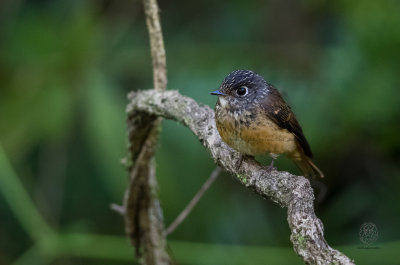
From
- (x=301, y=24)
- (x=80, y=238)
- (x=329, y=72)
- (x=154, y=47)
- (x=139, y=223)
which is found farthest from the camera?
(x=301, y=24)

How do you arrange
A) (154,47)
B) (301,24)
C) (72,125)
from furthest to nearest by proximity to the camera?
(301,24), (72,125), (154,47)

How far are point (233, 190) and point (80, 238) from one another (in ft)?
4.10

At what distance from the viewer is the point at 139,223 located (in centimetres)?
313

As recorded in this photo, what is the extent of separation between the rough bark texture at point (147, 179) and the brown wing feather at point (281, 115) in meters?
0.52

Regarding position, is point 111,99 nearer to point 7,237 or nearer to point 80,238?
point 80,238

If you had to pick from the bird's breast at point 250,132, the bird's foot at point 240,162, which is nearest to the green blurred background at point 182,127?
the bird's breast at point 250,132

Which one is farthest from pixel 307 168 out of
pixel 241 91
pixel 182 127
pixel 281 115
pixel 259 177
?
pixel 259 177

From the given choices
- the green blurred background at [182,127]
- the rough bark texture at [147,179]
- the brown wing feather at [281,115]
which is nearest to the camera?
the rough bark texture at [147,179]

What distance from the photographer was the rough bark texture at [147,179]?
292 centimetres

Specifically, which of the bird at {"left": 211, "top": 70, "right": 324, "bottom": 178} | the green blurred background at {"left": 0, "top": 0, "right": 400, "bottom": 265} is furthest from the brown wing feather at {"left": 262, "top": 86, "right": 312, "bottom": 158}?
the green blurred background at {"left": 0, "top": 0, "right": 400, "bottom": 265}

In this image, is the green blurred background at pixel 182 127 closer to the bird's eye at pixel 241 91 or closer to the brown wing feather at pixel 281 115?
the brown wing feather at pixel 281 115

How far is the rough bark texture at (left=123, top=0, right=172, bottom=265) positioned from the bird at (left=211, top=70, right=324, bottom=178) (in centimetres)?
31

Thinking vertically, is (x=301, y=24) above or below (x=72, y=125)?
above

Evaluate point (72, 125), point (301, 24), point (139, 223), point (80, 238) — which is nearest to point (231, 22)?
point (301, 24)
